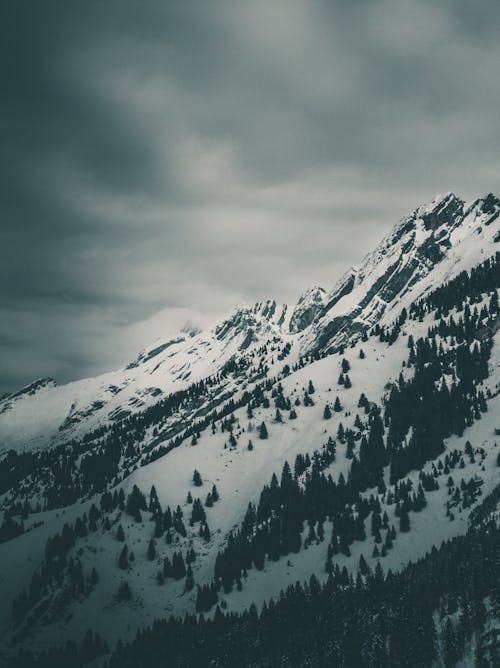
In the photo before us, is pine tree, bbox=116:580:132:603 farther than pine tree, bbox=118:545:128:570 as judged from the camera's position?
No

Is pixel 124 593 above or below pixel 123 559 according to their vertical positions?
below

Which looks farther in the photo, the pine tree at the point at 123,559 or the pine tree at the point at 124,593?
the pine tree at the point at 123,559

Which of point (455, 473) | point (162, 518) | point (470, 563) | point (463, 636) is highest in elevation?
point (162, 518)

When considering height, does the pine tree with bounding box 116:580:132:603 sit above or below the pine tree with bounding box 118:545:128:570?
below

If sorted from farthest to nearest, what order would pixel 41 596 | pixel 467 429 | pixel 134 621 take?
pixel 467 429, pixel 41 596, pixel 134 621

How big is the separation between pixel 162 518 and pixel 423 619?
10176 centimetres

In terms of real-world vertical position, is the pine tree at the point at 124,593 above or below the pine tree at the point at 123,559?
below

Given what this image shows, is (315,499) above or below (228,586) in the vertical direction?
above

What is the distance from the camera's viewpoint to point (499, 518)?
13775 centimetres

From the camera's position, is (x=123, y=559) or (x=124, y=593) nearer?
(x=124, y=593)

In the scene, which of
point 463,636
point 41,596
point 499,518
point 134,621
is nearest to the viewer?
point 463,636

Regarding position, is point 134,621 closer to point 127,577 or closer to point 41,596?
point 127,577

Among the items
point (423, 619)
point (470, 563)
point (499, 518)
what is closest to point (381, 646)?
point (423, 619)

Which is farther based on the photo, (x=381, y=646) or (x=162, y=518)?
(x=162, y=518)
